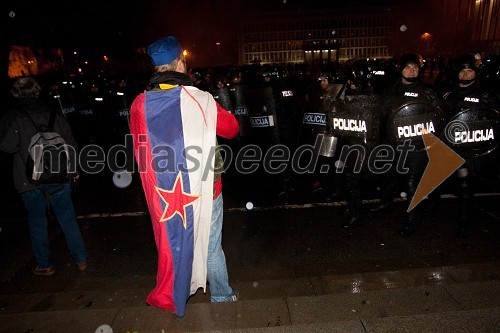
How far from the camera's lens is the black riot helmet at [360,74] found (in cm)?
448

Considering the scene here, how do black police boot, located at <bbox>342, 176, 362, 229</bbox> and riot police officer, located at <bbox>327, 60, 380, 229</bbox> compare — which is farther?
black police boot, located at <bbox>342, 176, 362, 229</bbox>

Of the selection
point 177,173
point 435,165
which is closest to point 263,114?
point 435,165

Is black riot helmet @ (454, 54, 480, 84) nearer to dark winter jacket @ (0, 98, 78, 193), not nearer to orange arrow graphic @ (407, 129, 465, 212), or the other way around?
orange arrow graphic @ (407, 129, 465, 212)

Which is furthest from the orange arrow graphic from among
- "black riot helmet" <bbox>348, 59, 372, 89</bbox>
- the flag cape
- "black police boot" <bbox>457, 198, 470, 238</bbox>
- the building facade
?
the building facade

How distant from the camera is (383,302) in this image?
296 centimetres

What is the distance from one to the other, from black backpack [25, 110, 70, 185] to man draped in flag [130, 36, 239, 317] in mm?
1481

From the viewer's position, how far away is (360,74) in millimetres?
4492

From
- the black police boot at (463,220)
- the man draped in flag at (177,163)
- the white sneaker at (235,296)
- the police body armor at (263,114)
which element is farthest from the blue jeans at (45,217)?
the black police boot at (463,220)

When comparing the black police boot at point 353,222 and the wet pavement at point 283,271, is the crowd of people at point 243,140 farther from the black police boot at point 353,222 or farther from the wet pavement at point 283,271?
the wet pavement at point 283,271

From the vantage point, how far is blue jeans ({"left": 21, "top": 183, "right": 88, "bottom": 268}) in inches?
151

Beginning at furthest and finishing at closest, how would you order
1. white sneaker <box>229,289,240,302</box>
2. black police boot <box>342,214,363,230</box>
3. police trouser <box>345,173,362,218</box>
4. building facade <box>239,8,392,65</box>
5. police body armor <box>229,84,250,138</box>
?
1. building facade <box>239,8,392,65</box>
2. police body armor <box>229,84,250,138</box>
3. black police boot <box>342,214,363,230</box>
4. police trouser <box>345,173,362,218</box>
5. white sneaker <box>229,289,240,302</box>

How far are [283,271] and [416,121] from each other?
2.34 metres

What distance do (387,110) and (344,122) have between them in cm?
53

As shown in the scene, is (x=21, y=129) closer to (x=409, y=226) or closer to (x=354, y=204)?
(x=354, y=204)
